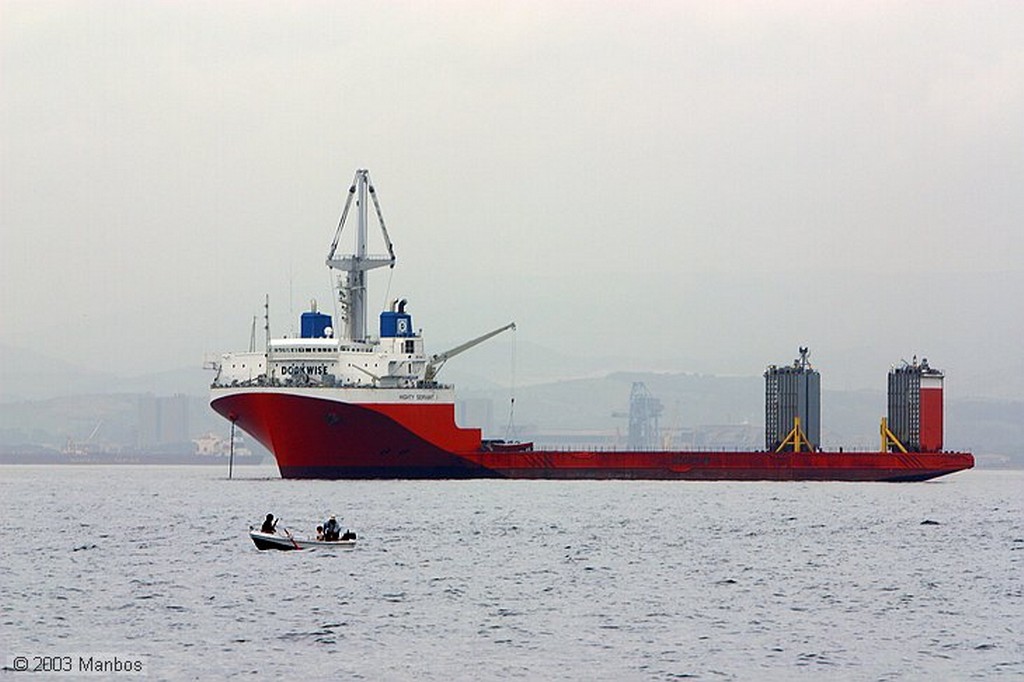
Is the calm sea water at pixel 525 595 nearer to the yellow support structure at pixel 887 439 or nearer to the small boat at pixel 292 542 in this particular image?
the small boat at pixel 292 542

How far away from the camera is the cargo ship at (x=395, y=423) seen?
281ft

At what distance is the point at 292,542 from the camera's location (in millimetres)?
51812

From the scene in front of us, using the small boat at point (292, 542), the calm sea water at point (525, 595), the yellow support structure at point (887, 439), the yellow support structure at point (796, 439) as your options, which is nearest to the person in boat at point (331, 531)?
the small boat at point (292, 542)

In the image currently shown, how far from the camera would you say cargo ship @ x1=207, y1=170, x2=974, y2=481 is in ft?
281

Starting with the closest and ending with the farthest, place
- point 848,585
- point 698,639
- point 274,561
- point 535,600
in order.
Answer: point 698,639 → point 535,600 → point 848,585 → point 274,561

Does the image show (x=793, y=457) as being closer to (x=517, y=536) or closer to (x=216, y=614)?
(x=517, y=536)

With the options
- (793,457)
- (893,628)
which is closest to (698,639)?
(893,628)

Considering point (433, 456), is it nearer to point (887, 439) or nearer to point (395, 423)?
point (395, 423)

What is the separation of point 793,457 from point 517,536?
116 ft

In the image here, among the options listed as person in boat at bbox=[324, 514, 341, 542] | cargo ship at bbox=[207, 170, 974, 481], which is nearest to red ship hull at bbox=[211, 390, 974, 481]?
cargo ship at bbox=[207, 170, 974, 481]

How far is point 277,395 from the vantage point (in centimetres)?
8469

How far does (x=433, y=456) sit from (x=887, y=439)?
27.0 metres

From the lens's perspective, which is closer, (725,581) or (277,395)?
(725,581)

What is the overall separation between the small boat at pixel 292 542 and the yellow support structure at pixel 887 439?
51.3 metres
